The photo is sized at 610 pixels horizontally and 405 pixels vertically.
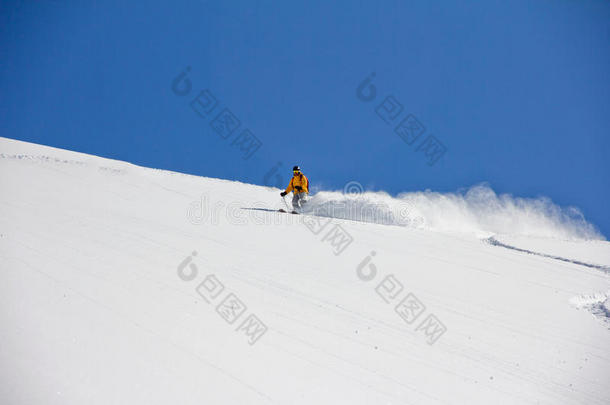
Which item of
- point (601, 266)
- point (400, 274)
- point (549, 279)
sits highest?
point (400, 274)

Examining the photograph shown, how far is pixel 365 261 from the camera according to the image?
6.45m

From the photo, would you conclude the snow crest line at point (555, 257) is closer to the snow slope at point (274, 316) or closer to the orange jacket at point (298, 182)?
the snow slope at point (274, 316)

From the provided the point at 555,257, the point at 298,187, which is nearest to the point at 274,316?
the point at 555,257

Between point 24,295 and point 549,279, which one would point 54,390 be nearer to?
point 24,295

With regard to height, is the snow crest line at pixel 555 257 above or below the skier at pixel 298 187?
below

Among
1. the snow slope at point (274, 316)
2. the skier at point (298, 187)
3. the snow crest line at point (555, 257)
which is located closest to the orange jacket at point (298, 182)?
the skier at point (298, 187)

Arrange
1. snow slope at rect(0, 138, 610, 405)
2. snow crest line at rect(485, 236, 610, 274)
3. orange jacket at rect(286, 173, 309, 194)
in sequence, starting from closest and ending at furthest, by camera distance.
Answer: snow slope at rect(0, 138, 610, 405), snow crest line at rect(485, 236, 610, 274), orange jacket at rect(286, 173, 309, 194)

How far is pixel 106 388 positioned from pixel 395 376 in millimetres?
2292

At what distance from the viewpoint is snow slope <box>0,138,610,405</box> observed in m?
3.01

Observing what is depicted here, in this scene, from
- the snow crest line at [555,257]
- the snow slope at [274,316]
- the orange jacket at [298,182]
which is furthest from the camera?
the orange jacket at [298,182]

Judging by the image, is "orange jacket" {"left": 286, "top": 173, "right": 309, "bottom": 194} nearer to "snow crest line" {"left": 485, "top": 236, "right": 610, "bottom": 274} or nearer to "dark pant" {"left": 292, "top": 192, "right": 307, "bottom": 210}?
"dark pant" {"left": 292, "top": 192, "right": 307, "bottom": 210}

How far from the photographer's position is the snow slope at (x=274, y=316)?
3006 mm

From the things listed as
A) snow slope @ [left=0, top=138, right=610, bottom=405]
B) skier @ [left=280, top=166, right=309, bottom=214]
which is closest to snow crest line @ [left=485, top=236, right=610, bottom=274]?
snow slope @ [left=0, top=138, right=610, bottom=405]

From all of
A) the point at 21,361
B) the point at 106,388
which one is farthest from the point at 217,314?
the point at 21,361
